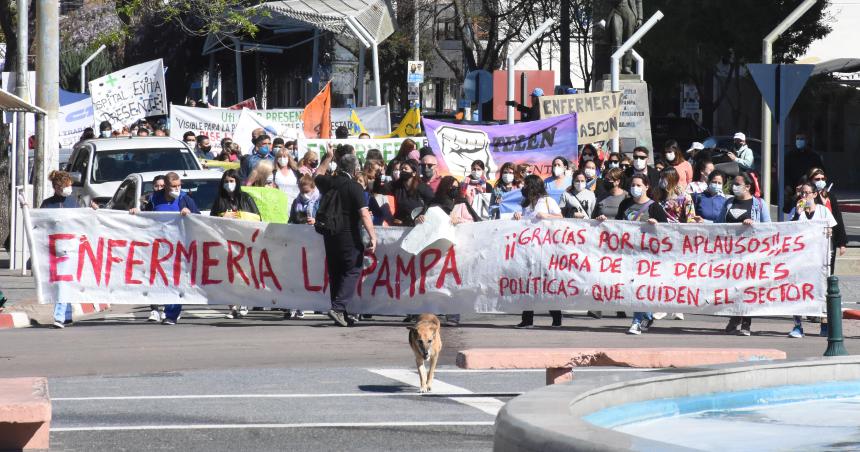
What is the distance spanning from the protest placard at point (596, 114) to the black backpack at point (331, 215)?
6878 mm

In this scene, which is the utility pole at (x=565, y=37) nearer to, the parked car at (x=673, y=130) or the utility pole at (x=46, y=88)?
the parked car at (x=673, y=130)

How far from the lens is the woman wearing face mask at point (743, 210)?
15367 millimetres

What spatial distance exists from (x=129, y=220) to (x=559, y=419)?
1048 centimetres

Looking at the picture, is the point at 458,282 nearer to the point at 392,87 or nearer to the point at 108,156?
the point at 108,156

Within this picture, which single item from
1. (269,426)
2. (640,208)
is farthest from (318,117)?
(269,426)

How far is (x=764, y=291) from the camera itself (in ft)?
50.6

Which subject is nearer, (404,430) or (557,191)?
(404,430)

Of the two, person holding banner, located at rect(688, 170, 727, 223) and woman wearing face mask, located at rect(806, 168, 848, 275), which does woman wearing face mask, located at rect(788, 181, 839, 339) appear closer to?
woman wearing face mask, located at rect(806, 168, 848, 275)

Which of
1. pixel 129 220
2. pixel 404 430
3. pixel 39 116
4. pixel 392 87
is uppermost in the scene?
pixel 392 87

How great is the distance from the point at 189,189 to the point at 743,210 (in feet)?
23.8

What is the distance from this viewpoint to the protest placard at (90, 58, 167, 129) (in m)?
29.5

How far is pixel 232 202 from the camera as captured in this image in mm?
16391

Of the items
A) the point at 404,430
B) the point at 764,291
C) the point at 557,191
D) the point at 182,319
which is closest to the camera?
the point at 404,430

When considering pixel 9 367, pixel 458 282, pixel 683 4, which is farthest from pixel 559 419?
pixel 683 4
